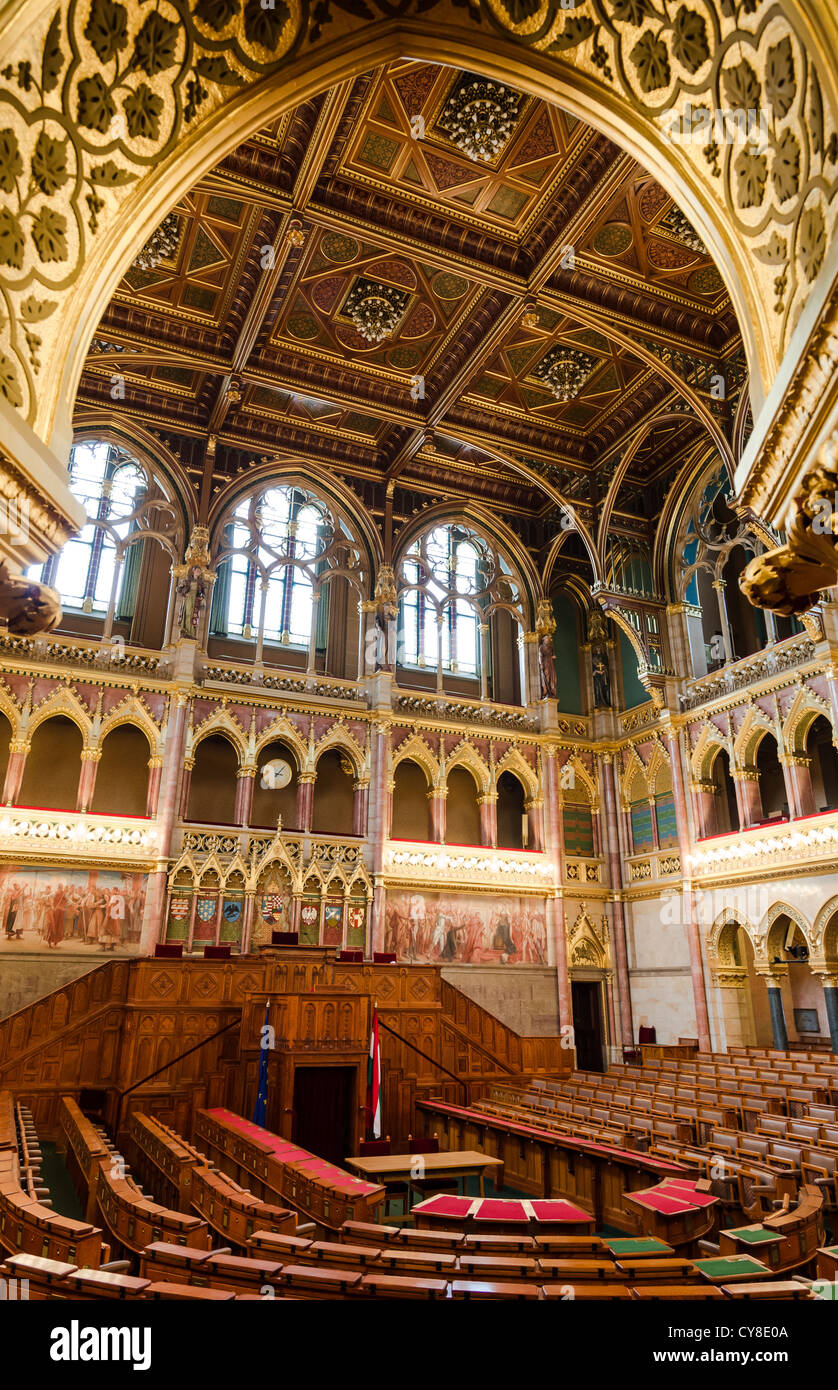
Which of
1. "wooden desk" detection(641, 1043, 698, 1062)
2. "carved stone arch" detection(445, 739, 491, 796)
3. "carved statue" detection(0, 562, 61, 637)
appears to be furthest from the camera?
"carved stone arch" detection(445, 739, 491, 796)

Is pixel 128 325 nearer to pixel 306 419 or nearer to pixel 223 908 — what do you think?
pixel 306 419

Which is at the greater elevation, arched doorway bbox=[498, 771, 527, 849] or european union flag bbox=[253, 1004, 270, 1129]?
arched doorway bbox=[498, 771, 527, 849]

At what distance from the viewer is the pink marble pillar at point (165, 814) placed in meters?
17.7

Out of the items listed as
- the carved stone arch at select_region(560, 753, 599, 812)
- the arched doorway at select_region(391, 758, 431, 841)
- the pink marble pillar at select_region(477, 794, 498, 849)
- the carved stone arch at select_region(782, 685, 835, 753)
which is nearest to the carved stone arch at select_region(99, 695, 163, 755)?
the arched doorway at select_region(391, 758, 431, 841)

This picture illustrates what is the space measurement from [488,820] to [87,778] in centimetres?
992

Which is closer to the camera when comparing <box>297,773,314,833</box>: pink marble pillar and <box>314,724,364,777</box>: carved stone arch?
<box>297,773,314,833</box>: pink marble pillar

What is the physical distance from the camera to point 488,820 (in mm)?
22188

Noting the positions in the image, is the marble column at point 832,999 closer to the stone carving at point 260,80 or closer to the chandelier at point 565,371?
the chandelier at point 565,371

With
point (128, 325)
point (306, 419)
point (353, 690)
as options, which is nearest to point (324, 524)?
point (306, 419)

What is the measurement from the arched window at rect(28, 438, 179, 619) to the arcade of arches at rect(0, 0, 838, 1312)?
91 millimetres

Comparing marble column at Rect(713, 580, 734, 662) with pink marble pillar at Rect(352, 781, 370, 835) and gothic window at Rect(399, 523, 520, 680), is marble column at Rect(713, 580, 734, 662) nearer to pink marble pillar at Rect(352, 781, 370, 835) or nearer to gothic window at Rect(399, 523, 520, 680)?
gothic window at Rect(399, 523, 520, 680)

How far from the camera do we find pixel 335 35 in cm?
560

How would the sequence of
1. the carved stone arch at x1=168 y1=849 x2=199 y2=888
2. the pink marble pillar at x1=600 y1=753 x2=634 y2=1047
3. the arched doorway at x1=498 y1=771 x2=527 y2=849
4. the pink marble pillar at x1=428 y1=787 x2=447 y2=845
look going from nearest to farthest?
the carved stone arch at x1=168 y1=849 x2=199 y2=888 < the pink marble pillar at x1=428 y1=787 x2=447 y2=845 < the pink marble pillar at x1=600 y1=753 x2=634 y2=1047 < the arched doorway at x1=498 y1=771 x2=527 y2=849

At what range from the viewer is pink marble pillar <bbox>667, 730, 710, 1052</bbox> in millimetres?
19250
